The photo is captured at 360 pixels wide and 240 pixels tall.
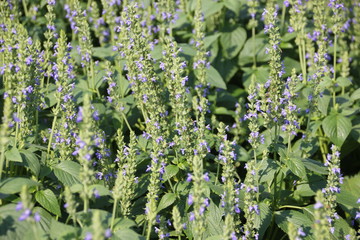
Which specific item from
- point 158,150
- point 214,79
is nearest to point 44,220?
point 158,150

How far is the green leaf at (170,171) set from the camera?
17.4 ft

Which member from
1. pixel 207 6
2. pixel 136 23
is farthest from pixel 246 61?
pixel 136 23

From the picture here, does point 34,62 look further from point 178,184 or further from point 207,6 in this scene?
point 207,6

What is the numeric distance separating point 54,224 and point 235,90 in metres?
4.78

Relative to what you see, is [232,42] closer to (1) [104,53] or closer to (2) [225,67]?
(2) [225,67]

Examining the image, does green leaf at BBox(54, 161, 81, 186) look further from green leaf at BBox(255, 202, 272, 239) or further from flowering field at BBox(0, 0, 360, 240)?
green leaf at BBox(255, 202, 272, 239)

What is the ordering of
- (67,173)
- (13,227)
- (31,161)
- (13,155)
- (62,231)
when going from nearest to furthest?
1. (62,231)
2. (13,227)
3. (13,155)
4. (31,161)
5. (67,173)

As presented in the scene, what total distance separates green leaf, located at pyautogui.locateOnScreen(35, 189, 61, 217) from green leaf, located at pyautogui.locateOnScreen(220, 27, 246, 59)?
4.43 meters

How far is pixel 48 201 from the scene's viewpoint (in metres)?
4.79

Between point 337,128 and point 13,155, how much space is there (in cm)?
403

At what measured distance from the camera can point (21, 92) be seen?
4.79m

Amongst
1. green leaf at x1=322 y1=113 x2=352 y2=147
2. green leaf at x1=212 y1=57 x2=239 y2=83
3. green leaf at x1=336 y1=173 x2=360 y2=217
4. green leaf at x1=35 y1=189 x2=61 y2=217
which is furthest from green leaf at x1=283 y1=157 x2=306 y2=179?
green leaf at x1=212 y1=57 x2=239 y2=83

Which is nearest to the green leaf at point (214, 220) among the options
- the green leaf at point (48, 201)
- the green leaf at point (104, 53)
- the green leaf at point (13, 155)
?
the green leaf at point (48, 201)

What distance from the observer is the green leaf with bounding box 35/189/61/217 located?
186 inches
